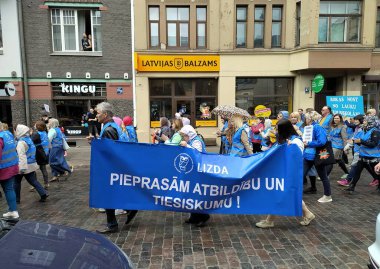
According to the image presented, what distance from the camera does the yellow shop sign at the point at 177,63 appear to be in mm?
14727

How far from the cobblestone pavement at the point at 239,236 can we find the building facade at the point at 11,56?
10005 mm

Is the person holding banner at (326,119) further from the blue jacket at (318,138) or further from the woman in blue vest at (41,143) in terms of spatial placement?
the woman in blue vest at (41,143)

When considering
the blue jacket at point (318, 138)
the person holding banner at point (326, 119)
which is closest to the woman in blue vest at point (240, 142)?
the blue jacket at point (318, 138)

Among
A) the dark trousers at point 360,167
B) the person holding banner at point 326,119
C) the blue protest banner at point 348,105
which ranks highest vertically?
the blue protest banner at point 348,105

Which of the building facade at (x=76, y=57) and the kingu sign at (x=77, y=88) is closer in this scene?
the building facade at (x=76, y=57)

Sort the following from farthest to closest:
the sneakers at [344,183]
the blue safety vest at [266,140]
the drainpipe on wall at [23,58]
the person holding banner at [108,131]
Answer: the drainpipe on wall at [23,58] < the blue safety vest at [266,140] < the sneakers at [344,183] < the person holding banner at [108,131]

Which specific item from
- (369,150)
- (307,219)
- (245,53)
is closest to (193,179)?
(307,219)

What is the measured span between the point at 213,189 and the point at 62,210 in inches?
126

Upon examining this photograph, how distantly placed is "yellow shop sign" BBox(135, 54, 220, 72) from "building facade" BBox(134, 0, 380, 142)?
5 cm

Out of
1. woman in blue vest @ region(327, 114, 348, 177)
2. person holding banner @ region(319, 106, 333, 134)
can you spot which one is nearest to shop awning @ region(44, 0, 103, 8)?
person holding banner @ region(319, 106, 333, 134)

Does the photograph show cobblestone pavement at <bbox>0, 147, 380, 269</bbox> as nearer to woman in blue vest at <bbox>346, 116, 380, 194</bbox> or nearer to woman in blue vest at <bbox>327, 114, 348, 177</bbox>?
woman in blue vest at <bbox>346, 116, 380, 194</bbox>

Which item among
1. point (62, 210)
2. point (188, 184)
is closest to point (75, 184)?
point (62, 210)

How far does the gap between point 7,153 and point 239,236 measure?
4072 mm

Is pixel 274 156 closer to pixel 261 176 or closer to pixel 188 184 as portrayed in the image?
pixel 261 176
